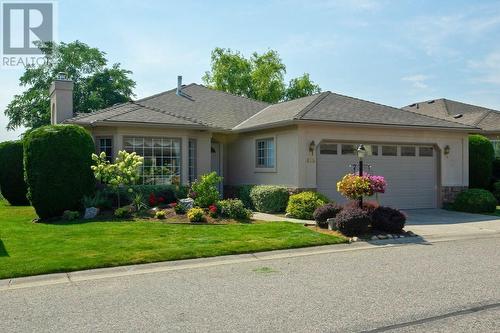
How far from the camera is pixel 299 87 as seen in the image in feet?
170

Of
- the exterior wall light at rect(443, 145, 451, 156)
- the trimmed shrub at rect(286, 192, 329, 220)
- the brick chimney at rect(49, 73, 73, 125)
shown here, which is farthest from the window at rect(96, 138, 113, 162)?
the exterior wall light at rect(443, 145, 451, 156)

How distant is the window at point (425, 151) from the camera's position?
18.1m

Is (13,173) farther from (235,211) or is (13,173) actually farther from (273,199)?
(273,199)

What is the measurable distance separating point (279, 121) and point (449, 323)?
1151 cm

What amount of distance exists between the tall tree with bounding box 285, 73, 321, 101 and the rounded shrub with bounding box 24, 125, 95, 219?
129 ft

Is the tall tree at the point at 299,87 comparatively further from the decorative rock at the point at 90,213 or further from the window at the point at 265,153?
the decorative rock at the point at 90,213

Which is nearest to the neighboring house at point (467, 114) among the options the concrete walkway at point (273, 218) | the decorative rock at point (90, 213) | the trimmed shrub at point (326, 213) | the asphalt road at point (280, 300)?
the concrete walkway at point (273, 218)

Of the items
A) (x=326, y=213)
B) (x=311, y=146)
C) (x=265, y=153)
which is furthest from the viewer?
(x=265, y=153)

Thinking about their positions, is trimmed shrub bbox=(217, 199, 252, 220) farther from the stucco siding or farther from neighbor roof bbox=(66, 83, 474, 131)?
neighbor roof bbox=(66, 83, 474, 131)

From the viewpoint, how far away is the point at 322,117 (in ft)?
52.4

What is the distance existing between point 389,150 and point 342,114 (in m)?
2.39

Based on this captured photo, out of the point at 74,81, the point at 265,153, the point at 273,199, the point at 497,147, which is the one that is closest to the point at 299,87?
the point at 74,81

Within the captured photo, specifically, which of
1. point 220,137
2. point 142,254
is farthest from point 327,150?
point 142,254

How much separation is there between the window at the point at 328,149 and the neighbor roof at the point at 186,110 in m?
4.33
